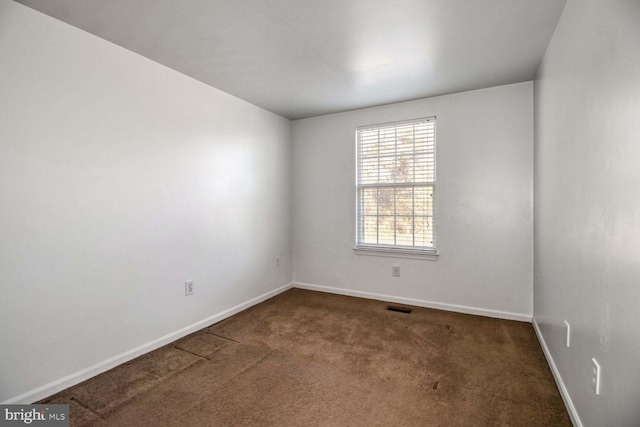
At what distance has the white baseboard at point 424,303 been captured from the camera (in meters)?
3.23

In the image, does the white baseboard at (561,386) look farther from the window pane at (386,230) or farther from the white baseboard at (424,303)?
the window pane at (386,230)

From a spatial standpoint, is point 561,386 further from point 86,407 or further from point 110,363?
point 110,363

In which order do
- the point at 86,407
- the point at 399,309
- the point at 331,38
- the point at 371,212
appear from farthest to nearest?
the point at 371,212, the point at 399,309, the point at 331,38, the point at 86,407

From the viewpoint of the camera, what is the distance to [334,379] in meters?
2.17

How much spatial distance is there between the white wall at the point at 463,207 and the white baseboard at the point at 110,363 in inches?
64.5

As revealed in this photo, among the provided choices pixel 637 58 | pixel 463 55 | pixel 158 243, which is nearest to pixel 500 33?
pixel 463 55

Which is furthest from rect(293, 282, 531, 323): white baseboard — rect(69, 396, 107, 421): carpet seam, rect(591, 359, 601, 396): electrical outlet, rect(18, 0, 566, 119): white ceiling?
rect(69, 396, 107, 421): carpet seam

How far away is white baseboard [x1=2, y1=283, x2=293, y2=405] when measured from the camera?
6.30 feet

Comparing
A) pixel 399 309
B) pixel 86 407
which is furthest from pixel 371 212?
pixel 86 407

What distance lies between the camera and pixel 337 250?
420 centimetres

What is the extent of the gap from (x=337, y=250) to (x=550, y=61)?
2.89 meters

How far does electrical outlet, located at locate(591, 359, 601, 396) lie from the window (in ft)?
7.23

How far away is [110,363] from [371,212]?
3.00 meters

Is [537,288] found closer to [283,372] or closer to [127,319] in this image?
[283,372]
